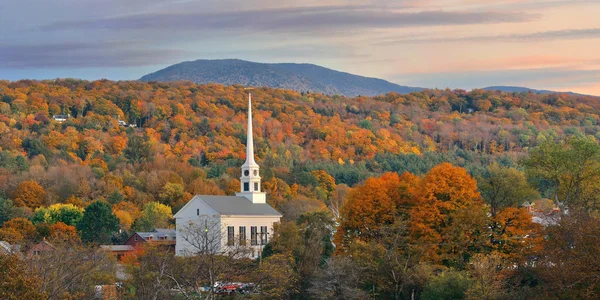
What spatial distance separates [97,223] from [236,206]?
48.9 feet

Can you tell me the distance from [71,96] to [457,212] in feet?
430

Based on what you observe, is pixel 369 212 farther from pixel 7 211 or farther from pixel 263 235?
pixel 7 211

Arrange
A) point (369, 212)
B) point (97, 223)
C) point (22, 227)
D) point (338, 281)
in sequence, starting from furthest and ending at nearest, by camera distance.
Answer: point (97, 223)
point (22, 227)
point (369, 212)
point (338, 281)

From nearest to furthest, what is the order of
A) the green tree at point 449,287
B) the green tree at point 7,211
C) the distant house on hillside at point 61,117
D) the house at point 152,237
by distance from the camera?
the green tree at point 449,287
the house at point 152,237
the green tree at point 7,211
the distant house on hillside at point 61,117

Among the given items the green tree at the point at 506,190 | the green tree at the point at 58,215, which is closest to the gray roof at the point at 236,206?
the green tree at the point at 58,215

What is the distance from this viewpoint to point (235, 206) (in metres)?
91.2

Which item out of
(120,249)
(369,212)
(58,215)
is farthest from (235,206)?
(369,212)

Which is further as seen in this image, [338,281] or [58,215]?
[58,215]

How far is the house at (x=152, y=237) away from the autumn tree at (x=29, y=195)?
55.5 ft

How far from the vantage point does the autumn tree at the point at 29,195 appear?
360ft

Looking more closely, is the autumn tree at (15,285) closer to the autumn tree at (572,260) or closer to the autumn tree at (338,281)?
the autumn tree at (338,281)

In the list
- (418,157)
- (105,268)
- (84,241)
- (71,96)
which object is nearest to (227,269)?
(105,268)

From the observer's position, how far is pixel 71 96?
620ft

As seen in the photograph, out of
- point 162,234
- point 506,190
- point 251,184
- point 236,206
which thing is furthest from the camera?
point 162,234
